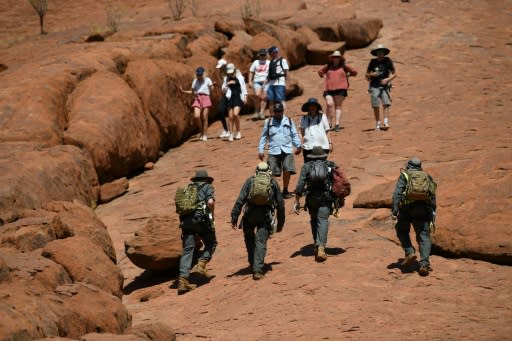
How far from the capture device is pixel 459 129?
60.5 feet

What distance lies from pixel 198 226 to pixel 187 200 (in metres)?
0.40

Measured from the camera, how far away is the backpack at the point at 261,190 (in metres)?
11.3

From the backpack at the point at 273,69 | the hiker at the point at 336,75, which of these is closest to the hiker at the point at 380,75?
the hiker at the point at 336,75

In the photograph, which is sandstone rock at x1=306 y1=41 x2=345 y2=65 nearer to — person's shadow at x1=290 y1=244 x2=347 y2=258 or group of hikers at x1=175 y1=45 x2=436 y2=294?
group of hikers at x1=175 y1=45 x2=436 y2=294

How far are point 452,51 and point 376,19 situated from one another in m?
3.45

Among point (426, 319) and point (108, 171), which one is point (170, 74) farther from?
point (426, 319)

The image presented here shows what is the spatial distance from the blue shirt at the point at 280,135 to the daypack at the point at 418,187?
3912 millimetres

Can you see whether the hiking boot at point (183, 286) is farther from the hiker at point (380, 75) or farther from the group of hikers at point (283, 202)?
the hiker at point (380, 75)

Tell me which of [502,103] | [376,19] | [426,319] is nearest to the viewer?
[426,319]

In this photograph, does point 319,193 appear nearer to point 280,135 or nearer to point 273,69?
point 280,135

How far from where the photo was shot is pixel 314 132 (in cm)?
1409

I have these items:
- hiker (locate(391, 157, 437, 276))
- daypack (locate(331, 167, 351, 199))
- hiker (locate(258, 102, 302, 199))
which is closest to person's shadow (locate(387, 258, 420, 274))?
hiker (locate(391, 157, 437, 276))

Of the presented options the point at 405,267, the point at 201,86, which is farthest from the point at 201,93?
the point at 405,267

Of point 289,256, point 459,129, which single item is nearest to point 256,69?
point 459,129
